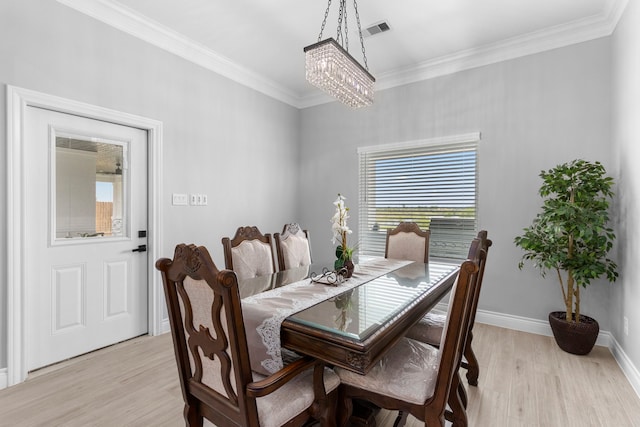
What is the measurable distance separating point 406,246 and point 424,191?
1.09 meters

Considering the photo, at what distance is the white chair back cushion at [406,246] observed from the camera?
3.07 meters

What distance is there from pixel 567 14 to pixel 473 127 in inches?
46.9

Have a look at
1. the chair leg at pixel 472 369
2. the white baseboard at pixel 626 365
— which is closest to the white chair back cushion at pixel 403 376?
the chair leg at pixel 472 369

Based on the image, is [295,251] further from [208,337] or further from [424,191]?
[424,191]

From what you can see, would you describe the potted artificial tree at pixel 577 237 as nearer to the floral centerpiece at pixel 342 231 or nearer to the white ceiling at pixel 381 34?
the white ceiling at pixel 381 34

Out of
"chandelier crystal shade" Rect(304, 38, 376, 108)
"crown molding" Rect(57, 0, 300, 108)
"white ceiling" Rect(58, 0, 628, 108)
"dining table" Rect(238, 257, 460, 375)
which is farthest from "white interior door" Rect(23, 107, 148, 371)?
"chandelier crystal shade" Rect(304, 38, 376, 108)

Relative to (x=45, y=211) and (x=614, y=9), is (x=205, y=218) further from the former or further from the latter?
(x=614, y=9)

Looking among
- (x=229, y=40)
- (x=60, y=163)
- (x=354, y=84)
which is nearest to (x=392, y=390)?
(x=354, y=84)

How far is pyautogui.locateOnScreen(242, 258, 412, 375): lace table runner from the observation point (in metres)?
1.43

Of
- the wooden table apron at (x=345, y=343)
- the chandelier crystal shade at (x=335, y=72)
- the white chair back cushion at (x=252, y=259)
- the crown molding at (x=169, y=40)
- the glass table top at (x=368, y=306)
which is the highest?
the crown molding at (x=169, y=40)

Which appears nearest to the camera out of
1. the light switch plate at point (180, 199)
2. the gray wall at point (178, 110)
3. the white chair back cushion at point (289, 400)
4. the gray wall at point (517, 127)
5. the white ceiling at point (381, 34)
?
the white chair back cushion at point (289, 400)

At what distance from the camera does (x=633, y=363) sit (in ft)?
7.60

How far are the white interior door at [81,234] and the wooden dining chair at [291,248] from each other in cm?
139

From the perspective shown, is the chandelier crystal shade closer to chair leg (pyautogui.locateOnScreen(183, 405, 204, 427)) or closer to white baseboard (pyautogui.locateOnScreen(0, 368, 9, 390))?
chair leg (pyautogui.locateOnScreen(183, 405, 204, 427))
